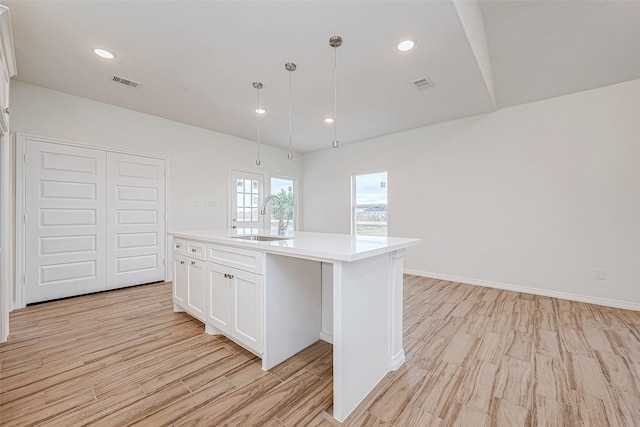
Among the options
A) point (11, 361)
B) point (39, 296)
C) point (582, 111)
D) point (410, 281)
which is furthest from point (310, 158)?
point (11, 361)

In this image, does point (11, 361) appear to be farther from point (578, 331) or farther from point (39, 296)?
point (578, 331)

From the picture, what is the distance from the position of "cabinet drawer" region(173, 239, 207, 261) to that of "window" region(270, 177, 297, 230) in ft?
10.2

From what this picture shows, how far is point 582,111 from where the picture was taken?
10.6ft

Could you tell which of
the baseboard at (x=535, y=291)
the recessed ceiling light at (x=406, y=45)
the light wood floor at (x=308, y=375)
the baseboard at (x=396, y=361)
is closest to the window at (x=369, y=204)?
the baseboard at (x=535, y=291)

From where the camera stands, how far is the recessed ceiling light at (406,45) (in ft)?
7.36

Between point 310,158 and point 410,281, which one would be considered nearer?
point 410,281

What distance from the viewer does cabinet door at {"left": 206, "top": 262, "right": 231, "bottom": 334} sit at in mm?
2076

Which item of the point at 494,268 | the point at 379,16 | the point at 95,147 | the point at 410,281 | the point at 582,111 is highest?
the point at 379,16

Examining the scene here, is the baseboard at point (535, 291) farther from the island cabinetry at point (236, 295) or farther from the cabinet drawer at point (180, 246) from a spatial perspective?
the cabinet drawer at point (180, 246)

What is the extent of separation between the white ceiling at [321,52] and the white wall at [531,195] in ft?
1.29

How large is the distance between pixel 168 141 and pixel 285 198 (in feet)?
8.62

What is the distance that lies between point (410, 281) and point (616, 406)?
2742mm

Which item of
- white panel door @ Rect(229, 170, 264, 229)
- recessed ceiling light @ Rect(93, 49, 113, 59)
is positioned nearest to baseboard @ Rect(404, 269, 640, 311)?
white panel door @ Rect(229, 170, 264, 229)

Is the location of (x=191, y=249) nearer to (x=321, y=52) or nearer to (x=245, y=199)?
(x=321, y=52)
